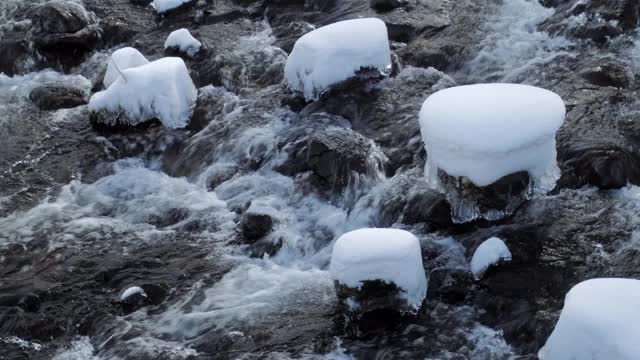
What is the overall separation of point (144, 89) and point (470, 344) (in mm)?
4759

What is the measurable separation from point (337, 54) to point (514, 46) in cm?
219

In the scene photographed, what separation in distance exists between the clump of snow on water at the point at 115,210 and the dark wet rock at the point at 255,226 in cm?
22

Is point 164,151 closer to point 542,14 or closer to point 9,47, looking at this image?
point 9,47

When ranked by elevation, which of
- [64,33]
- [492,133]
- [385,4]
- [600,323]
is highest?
[492,133]

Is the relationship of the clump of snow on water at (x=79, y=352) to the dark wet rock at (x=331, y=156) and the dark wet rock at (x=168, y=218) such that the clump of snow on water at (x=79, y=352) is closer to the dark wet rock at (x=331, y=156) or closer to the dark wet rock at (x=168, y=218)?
the dark wet rock at (x=168, y=218)

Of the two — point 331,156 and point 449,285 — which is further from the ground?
point 331,156

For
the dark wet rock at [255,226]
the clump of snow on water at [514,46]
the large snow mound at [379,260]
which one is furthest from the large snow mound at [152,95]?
the large snow mound at [379,260]

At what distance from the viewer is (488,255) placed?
22.4ft

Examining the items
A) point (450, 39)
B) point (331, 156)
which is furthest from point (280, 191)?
point (450, 39)

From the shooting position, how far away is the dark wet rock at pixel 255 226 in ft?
25.3

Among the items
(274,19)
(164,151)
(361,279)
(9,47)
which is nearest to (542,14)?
(274,19)

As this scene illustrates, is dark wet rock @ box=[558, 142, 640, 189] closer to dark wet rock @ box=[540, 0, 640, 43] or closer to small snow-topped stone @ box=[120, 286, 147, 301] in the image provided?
dark wet rock @ box=[540, 0, 640, 43]

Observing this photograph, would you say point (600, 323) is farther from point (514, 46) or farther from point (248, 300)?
point (514, 46)

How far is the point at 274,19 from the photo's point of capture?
36.8ft
